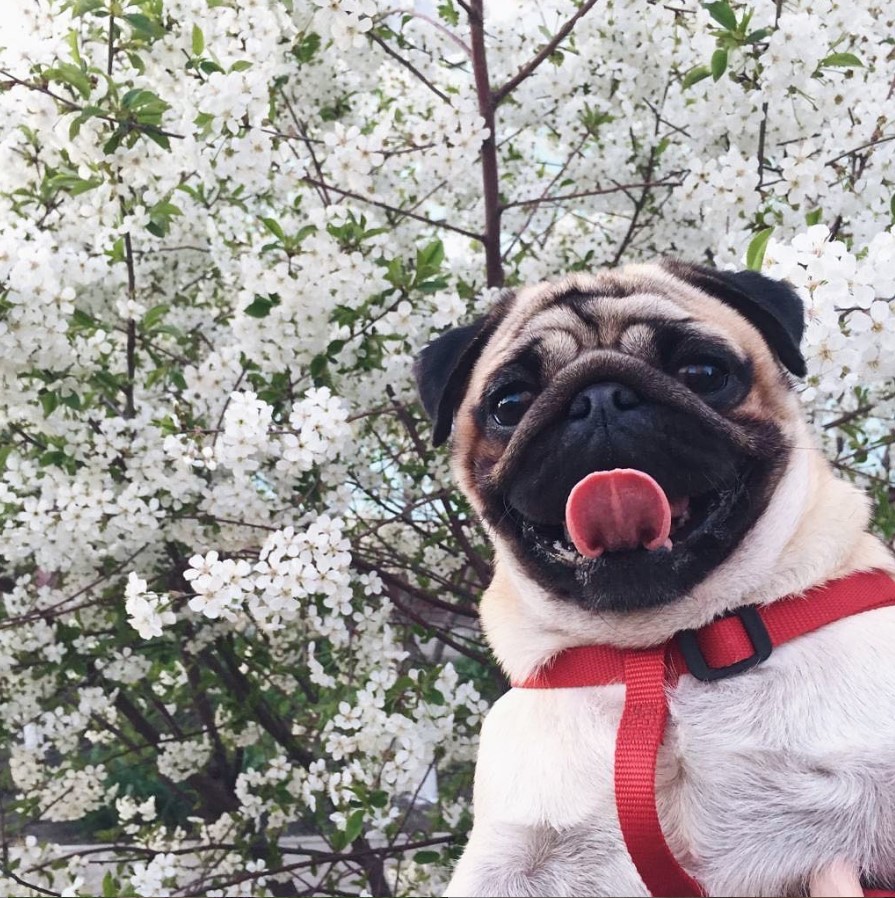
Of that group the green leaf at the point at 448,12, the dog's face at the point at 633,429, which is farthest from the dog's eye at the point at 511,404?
the green leaf at the point at 448,12

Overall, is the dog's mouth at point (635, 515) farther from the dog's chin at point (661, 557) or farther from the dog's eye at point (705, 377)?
the dog's eye at point (705, 377)

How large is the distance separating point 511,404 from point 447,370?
17.8 inches

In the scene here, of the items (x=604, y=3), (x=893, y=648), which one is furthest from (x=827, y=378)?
(x=604, y=3)

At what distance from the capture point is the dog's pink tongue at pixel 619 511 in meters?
1.66

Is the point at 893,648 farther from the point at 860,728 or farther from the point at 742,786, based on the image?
the point at 742,786

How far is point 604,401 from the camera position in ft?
5.97

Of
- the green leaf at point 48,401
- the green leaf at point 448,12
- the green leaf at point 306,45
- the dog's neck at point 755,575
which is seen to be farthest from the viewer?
the green leaf at point 448,12

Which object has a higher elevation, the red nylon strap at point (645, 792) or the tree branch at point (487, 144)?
the tree branch at point (487, 144)

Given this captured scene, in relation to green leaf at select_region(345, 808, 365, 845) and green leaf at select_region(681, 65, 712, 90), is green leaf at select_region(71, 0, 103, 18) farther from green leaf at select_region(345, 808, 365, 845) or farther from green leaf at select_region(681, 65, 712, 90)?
green leaf at select_region(345, 808, 365, 845)

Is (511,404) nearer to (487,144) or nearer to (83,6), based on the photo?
(487,144)

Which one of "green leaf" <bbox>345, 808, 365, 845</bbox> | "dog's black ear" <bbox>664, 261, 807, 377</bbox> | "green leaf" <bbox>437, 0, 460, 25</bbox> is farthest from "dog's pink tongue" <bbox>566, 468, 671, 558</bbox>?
"green leaf" <bbox>437, 0, 460, 25</bbox>

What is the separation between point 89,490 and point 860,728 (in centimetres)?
302

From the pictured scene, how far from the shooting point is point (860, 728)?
5.30 ft

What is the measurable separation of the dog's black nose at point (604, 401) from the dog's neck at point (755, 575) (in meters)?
0.42
